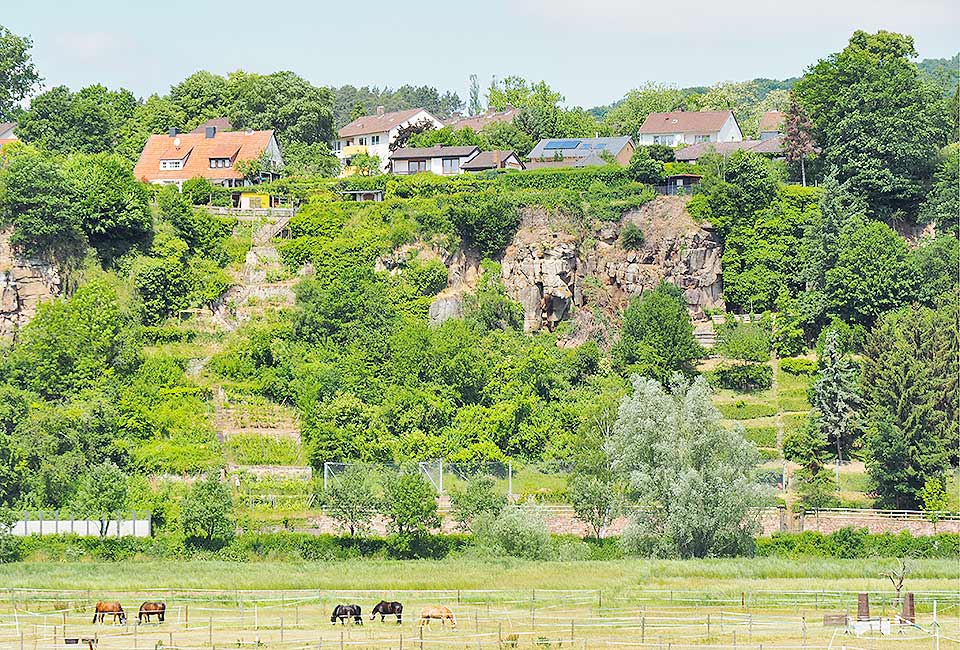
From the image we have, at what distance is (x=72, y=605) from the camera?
50.6 meters

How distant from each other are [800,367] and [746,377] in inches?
100

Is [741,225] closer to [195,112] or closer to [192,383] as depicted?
[192,383]

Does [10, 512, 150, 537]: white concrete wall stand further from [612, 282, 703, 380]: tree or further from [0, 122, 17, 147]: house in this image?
[0, 122, 17, 147]: house

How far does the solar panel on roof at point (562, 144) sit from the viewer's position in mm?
94812

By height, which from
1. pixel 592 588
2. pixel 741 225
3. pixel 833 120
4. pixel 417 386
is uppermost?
pixel 833 120

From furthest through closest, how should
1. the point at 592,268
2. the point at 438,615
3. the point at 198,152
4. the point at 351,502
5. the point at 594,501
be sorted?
the point at 198,152 < the point at 592,268 < the point at 594,501 < the point at 351,502 < the point at 438,615

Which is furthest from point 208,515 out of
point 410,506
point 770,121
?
point 770,121

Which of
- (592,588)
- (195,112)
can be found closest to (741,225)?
(592,588)

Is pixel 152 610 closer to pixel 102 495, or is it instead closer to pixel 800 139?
pixel 102 495

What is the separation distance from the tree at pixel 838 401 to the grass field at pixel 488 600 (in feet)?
31.9

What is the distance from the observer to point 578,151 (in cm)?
9388

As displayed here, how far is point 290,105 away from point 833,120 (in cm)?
3440

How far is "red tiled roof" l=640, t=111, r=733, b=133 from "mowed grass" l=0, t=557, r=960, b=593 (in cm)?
4961

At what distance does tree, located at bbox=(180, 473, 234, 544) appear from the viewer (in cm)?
6219
